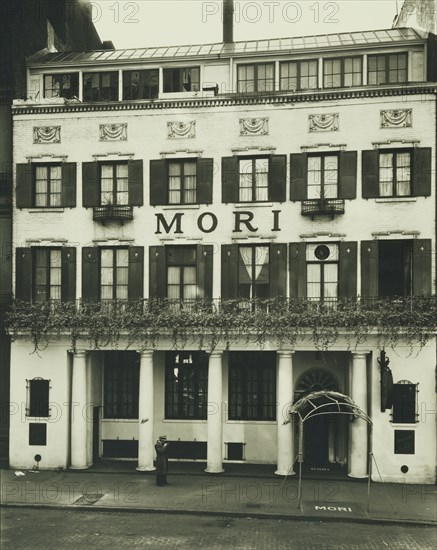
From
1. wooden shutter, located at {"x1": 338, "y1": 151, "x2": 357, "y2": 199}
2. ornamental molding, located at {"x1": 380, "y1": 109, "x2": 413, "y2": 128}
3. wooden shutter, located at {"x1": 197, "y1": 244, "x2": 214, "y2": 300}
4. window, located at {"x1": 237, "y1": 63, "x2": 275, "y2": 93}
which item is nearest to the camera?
ornamental molding, located at {"x1": 380, "y1": 109, "x2": 413, "y2": 128}

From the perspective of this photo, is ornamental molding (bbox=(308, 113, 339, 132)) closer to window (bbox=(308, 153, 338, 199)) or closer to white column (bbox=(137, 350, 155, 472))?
window (bbox=(308, 153, 338, 199))

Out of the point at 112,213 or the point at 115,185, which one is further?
the point at 115,185

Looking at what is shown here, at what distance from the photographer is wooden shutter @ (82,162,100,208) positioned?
80.8ft

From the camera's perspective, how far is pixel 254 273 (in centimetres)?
2391

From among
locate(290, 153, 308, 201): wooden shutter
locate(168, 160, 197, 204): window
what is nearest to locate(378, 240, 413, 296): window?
locate(290, 153, 308, 201): wooden shutter

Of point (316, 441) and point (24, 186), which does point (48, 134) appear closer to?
point (24, 186)

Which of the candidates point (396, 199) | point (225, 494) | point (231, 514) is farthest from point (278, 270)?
point (231, 514)

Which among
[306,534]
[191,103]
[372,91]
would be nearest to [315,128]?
[372,91]

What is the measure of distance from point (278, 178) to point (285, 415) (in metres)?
8.46

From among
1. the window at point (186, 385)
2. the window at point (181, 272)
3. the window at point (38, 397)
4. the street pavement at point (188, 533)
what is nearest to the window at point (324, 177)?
the window at point (181, 272)

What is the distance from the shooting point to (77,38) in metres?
31.1

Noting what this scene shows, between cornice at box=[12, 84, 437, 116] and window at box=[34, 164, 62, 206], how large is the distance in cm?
215

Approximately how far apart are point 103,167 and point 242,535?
1442 cm

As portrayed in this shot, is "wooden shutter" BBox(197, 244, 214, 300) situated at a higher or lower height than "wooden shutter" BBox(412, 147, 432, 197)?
lower
